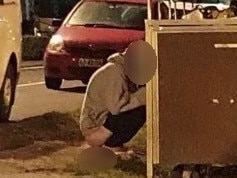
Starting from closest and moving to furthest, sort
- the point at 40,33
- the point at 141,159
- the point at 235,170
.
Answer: the point at 235,170, the point at 141,159, the point at 40,33

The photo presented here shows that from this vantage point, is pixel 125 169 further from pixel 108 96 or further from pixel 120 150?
pixel 108 96

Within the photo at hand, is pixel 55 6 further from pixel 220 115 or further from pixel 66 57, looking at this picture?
pixel 220 115

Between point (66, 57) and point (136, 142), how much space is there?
6276mm

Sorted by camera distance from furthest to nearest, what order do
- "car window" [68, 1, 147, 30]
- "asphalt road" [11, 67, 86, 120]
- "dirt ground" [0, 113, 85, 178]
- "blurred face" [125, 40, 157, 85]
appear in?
"car window" [68, 1, 147, 30], "asphalt road" [11, 67, 86, 120], "dirt ground" [0, 113, 85, 178], "blurred face" [125, 40, 157, 85]

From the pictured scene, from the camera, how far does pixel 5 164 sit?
9.48 m

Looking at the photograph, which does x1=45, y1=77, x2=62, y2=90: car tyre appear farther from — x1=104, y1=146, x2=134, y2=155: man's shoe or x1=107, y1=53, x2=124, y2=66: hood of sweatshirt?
x1=107, y1=53, x2=124, y2=66: hood of sweatshirt

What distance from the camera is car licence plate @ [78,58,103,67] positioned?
15867 mm

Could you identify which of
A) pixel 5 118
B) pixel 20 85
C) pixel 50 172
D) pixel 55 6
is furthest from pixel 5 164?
pixel 55 6

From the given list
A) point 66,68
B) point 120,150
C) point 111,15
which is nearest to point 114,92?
point 120,150

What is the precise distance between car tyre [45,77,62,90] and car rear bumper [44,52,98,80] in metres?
0.46

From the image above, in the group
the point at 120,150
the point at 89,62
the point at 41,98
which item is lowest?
the point at 41,98

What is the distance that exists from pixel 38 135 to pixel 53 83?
20.3 feet

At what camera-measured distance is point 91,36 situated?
53.2 ft

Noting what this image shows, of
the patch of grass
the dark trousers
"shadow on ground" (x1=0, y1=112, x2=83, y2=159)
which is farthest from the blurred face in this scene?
"shadow on ground" (x1=0, y1=112, x2=83, y2=159)
